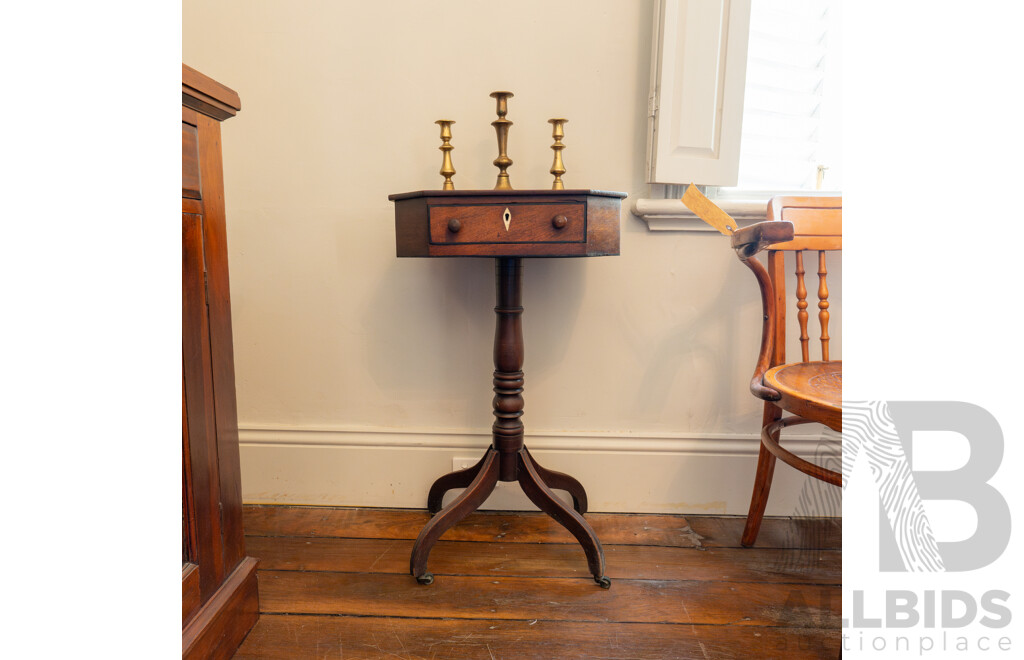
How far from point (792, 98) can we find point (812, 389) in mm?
927

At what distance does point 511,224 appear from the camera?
1.27 m

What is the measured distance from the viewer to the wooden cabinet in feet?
3.17

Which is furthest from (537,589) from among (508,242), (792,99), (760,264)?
(792,99)

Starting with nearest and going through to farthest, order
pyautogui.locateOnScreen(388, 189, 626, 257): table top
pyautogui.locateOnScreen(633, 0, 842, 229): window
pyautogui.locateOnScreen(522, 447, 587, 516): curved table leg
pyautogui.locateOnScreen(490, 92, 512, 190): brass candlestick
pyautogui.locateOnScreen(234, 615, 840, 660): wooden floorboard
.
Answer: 1. pyautogui.locateOnScreen(234, 615, 840, 660): wooden floorboard
2. pyautogui.locateOnScreen(388, 189, 626, 257): table top
3. pyautogui.locateOnScreen(490, 92, 512, 190): brass candlestick
4. pyautogui.locateOnScreen(633, 0, 842, 229): window
5. pyautogui.locateOnScreen(522, 447, 587, 516): curved table leg

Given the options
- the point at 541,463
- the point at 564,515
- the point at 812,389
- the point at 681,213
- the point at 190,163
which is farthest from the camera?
the point at 541,463

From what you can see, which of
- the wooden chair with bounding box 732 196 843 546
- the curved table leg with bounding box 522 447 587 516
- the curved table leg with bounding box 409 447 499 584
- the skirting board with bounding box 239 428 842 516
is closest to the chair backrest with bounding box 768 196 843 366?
the wooden chair with bounding box 732 196 843 546

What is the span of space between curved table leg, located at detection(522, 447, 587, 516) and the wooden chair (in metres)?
0.42

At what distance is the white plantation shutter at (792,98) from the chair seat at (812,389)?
590 mm

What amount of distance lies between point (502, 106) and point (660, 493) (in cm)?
113

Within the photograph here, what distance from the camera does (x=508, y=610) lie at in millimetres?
1242

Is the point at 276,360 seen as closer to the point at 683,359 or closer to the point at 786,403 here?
the point at 683,359

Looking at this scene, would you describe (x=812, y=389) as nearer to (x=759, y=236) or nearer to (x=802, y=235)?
(x=759, y=236)

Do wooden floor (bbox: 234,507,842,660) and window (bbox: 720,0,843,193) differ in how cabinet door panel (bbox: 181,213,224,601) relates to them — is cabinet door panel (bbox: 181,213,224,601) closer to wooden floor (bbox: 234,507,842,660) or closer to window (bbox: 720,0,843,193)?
wooden floor (bbox: 234,507,842,660)

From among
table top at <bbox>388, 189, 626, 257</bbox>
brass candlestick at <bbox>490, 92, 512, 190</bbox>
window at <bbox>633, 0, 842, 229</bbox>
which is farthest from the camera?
window at <bbox>633, 0, 842, 229</bbox>
